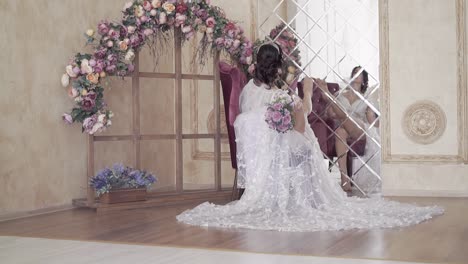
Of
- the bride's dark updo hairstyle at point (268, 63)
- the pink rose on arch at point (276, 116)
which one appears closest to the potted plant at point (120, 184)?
the bride's dark updo hairstyle at point (268, 63)

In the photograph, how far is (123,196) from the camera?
19.5ft

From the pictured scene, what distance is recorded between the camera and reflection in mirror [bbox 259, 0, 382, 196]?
6.88 metres

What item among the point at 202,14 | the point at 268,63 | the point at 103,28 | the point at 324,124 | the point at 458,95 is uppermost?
the point at 202,14

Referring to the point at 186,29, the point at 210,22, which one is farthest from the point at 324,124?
the point at 186,29

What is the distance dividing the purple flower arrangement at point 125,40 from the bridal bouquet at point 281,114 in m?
1.50

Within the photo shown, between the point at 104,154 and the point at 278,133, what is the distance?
2.04 m

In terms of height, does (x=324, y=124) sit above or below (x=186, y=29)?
below

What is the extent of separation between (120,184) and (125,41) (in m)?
1.21

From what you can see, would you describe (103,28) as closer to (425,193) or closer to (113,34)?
(113,34)

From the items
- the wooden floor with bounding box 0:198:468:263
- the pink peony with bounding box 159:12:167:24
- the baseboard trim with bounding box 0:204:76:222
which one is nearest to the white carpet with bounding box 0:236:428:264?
the wooden floor with bounding box 0:198:468:263

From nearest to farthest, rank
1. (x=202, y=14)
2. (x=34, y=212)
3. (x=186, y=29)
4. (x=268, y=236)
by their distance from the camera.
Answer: (x=268, y=236) < (x=34, y=212) < (x=186, y=29) < (x=202, y=14)

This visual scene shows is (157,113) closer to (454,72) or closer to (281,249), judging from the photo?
(454,72)

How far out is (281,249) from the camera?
3861mm

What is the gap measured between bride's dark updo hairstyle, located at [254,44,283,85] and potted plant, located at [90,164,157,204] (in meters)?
1.39
